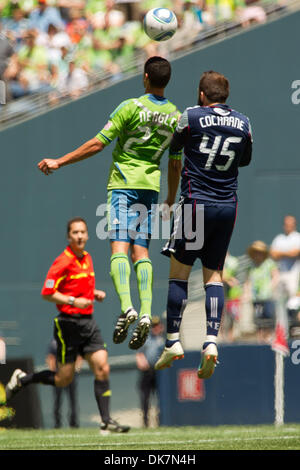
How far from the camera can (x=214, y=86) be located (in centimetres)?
793

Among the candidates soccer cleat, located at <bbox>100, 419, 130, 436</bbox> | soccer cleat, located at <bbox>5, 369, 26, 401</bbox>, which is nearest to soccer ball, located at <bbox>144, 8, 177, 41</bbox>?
soccer cleat, located at <bbox>5, 369, 26, 401</bbox>

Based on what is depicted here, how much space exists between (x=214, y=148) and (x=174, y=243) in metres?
0.88

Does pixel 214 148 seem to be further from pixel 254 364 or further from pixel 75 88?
pixel 75 88

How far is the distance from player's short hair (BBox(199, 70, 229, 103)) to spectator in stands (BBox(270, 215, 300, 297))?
5.35 m

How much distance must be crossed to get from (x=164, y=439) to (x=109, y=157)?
239 inches

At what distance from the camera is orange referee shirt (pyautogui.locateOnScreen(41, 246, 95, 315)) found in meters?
10.5

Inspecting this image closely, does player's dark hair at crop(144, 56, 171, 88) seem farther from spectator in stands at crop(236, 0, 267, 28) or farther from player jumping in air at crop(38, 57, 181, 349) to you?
spectator in stands at crop(236, 0, 267, 28)

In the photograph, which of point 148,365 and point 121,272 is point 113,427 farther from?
point 121,272

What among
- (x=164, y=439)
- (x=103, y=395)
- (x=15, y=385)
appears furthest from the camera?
(x=15, y=385)

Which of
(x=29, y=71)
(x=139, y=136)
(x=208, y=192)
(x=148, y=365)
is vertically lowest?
(x=148, y=365)

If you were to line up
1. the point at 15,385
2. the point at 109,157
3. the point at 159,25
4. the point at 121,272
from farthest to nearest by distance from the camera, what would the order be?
1. the point at 109,157
2. the point at 15,385
3. the point at 159,25
4. the point at 121,272

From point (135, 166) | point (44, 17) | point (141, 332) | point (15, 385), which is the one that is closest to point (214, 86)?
point (135, 166)

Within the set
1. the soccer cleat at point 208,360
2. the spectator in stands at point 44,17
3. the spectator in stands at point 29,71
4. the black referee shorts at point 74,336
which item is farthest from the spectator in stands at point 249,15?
the soccer cleat at point 208,360
